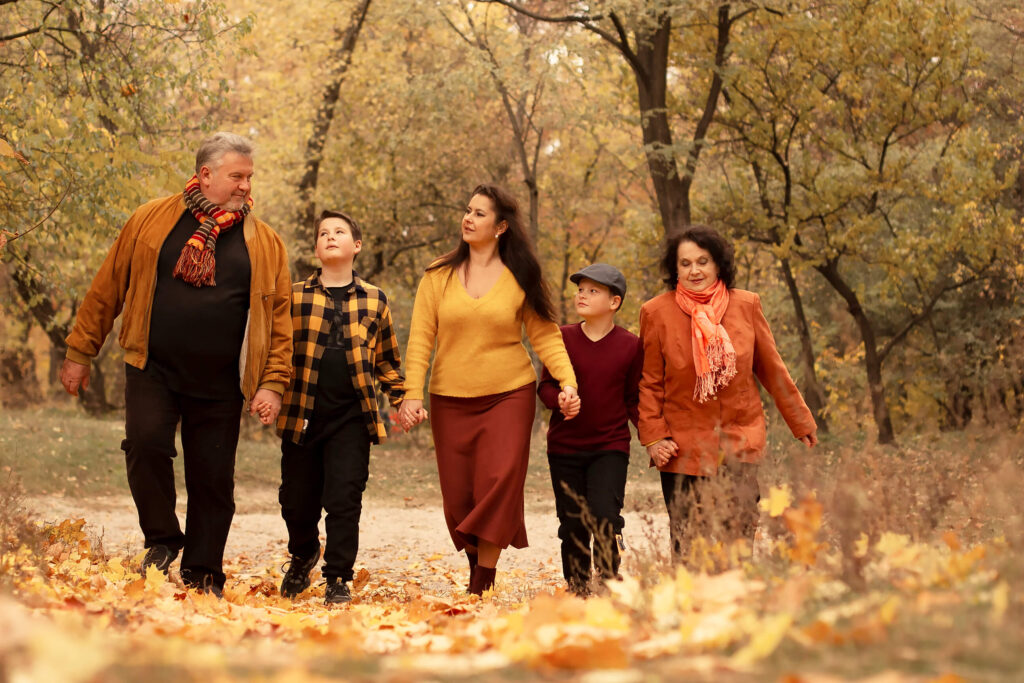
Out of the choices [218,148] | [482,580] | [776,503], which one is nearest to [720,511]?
[776,503]

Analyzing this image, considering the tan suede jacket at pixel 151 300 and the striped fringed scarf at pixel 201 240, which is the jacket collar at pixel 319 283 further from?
the striped fringed scarf at pixel 201 240

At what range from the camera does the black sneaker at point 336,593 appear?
19.3 ft

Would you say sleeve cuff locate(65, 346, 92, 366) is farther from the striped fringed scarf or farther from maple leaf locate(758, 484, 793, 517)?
maple leaf locate(758, 484, 793, 517)

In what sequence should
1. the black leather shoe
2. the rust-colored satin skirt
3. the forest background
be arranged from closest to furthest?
the black leather shoe → the rust-colored satin skirt → the forest background

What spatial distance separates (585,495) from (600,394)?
0.57 metres

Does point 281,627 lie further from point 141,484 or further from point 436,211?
point 436,211

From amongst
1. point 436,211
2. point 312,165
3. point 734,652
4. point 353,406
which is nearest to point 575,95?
point 436,211

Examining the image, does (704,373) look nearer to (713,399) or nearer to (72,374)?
(713,399)

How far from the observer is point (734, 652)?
2713 millimetres

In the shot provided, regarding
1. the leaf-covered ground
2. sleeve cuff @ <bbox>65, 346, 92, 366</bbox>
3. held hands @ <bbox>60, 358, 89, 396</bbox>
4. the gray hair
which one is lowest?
the leaf-covered ground

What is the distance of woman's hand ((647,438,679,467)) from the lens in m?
5.68

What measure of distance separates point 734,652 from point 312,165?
20.1 meters

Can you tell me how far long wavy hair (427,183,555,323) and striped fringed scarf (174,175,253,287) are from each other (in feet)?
4.01

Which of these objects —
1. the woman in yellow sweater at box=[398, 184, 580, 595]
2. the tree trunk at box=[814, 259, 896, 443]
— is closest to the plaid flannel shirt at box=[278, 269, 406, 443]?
the woman in yellow sweater at box=[398, 184, 580, 595]
